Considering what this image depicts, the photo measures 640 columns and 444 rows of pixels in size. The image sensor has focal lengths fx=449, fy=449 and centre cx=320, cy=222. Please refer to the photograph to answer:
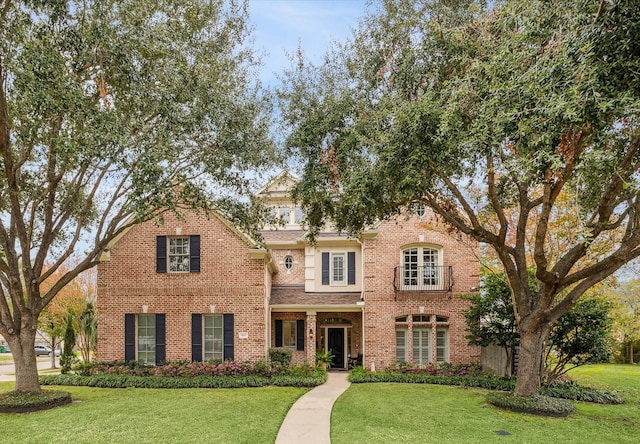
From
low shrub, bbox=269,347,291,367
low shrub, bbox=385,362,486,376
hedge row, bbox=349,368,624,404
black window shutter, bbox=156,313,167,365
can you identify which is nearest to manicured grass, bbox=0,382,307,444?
black window shutter, bbox=156,313,167,365

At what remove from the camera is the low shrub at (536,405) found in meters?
10.7

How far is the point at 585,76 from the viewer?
19.9 ft

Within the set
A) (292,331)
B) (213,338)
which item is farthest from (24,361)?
(292,331)

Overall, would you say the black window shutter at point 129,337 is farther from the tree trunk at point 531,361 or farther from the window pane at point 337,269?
the tree trunk at point 531,361

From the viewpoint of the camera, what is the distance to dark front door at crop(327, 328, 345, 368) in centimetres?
1986

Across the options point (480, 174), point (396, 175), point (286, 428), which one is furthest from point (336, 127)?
point (286, 428)

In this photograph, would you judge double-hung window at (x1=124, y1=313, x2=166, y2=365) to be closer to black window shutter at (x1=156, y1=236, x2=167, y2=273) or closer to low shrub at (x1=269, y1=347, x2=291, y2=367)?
black window shutter at (x1=156, y1=236, x2=167, y2=273)

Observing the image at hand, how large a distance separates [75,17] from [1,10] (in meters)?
1.37

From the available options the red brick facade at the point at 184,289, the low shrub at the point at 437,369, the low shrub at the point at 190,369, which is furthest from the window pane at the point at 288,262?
the low shrub at the point at 437,369

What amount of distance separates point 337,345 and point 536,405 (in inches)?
403

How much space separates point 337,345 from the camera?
19984 millimetres

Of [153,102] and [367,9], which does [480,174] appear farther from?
[153,102]

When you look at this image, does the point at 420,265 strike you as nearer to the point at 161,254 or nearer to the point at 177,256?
the point at 177,256

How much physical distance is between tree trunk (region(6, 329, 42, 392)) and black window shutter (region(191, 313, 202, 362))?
5.35 metres
